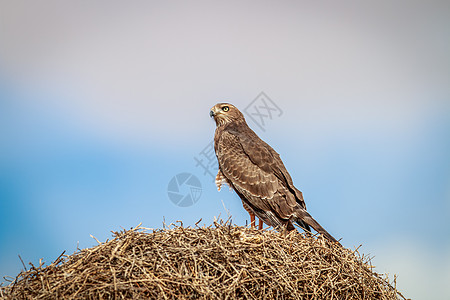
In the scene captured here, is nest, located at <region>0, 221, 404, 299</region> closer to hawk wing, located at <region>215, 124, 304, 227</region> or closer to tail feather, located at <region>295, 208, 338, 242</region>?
tail feather, located at <region>295, 208, 338, 242</region>

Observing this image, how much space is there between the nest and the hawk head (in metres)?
3.46

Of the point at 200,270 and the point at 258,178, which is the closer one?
the point at 200,270

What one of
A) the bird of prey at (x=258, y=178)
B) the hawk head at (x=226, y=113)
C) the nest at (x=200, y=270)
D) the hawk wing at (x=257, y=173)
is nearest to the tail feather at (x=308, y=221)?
the bird of prey at (x=258, y=178)

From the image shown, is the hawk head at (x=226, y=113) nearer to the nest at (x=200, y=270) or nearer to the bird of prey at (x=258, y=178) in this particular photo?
the bird of prey at (x=258, y=178)

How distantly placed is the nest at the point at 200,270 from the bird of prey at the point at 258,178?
123 cm

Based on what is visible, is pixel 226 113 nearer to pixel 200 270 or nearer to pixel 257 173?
pixel 257 173

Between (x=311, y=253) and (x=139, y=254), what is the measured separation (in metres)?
2.14

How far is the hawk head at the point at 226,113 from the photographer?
845cm

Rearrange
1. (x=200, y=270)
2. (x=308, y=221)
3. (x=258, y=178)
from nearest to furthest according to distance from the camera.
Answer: (x=200, y=270) < (x=308, y=221) < (x=258, y=178)

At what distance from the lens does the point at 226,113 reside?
27.8ft

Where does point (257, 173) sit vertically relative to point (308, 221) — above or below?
above

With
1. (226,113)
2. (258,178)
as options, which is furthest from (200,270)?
(226,113)

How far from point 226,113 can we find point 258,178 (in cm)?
180

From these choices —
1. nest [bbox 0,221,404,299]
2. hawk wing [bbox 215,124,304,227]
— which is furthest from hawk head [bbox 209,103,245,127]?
nest [bbox 0,221,404,299]
